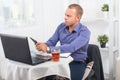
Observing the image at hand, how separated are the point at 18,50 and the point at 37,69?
23cm

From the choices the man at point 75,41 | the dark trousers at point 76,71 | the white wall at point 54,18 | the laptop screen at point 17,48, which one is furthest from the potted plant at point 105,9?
the laptop screen at point 17,48

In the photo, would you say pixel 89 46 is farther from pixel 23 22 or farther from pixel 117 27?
pixel 23 22

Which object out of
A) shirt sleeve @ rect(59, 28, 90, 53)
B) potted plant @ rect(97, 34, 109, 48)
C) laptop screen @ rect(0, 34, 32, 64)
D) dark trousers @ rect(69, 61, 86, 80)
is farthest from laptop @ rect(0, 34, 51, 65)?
potted plant @ rect(97, 34, 109, 48)

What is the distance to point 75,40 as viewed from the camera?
2.40 m

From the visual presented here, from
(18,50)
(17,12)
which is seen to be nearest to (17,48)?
(18,50)

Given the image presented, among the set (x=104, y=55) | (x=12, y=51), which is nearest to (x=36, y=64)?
(x=12, y=51)

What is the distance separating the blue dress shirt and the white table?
16 centimetres

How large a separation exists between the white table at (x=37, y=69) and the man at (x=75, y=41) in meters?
0.22

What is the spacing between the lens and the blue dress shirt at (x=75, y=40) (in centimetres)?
235

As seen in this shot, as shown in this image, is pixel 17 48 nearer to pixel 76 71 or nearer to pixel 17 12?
pixel 76 71

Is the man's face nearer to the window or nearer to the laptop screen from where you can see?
the laptop screen

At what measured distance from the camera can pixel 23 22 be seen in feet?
12.0

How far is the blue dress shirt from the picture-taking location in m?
2.35

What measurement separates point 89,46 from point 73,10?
494mm
